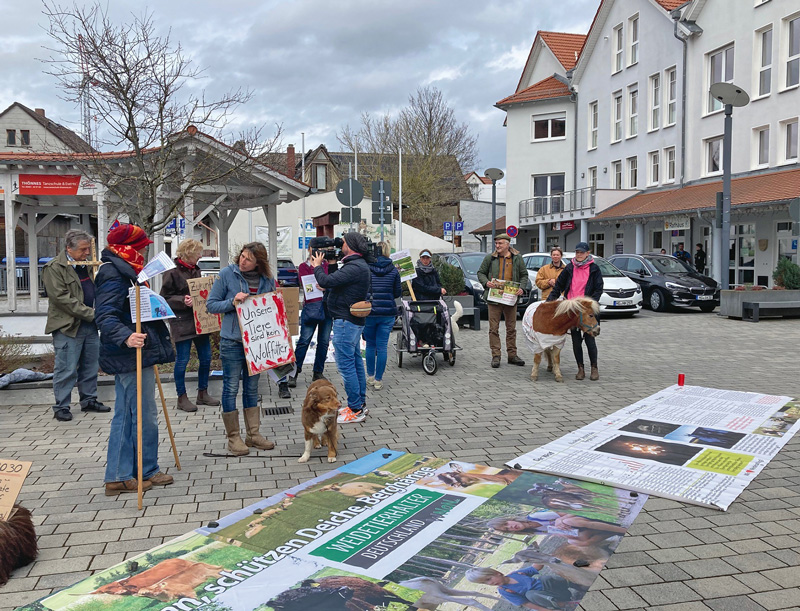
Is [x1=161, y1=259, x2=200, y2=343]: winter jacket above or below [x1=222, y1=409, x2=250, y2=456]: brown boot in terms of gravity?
above

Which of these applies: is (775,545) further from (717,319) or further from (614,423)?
(717,319)

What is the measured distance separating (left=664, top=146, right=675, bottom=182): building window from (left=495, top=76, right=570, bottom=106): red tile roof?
9.52 metres

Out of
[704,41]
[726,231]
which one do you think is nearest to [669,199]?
[704,41]

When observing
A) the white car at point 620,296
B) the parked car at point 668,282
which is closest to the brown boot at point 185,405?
the white car at point 620,296

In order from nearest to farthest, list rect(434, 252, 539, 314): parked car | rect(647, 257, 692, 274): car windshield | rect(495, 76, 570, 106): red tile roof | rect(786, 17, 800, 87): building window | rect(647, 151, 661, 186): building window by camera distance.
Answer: rect(434, 252, 539, 314): parked car → rect(647, 257, 692, 274): car windshield → rect(786, 17, 800, 87): building window → rect(647, 151, 661, 186): building window → rect(495, 76, 570, 106): red tile roof

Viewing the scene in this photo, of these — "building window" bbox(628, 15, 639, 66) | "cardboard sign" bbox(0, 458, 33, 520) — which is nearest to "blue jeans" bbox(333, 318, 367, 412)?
"cardboard sign" bbox(0, 458, 33, 520)

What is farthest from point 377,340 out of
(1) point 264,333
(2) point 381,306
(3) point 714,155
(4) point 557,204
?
(4) point 557,204

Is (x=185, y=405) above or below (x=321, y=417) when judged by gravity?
below

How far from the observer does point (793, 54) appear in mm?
25016

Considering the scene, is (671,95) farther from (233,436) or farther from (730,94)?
(233,436)

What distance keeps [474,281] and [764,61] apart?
15887mm

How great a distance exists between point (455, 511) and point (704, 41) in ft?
97.2

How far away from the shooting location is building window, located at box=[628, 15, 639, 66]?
34875 mm

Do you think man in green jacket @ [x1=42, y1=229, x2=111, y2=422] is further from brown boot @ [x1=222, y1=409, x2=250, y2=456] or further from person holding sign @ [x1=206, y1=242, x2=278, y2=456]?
brown boot @ [x1=222, y1=409, x2=250, y2=456]
